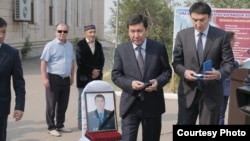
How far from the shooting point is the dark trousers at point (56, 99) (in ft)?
19.8

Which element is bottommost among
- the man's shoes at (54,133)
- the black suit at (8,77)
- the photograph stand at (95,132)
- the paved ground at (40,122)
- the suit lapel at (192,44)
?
the paved ground at (40,122)

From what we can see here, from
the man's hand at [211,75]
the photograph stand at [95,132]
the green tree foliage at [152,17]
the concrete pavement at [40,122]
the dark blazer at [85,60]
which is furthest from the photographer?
the green tree foliage at [152,17]

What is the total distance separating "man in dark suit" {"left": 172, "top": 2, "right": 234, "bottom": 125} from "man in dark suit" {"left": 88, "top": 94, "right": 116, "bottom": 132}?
3.52 ft

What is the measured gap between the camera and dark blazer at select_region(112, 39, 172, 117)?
378 centimetres

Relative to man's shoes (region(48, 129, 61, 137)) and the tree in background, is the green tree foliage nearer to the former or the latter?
the tree in background

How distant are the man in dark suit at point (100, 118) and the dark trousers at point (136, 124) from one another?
71 cm

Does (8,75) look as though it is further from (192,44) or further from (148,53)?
(192,44)

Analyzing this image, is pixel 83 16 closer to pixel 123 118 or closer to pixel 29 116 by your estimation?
pixel 29 116

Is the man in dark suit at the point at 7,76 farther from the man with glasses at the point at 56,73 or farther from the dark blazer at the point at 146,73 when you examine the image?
the man with glasses at the point at 56,73

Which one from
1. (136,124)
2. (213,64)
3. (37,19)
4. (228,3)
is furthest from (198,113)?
(37,19)

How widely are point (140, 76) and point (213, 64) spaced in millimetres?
683

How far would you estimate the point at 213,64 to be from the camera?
3770 millimetres

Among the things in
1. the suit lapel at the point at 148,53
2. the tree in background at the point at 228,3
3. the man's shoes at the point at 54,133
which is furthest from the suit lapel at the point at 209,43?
the tree in background at the point at 228,3

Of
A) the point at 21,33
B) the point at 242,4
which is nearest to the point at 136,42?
the point at 242,4
